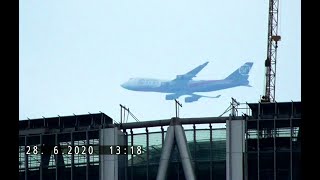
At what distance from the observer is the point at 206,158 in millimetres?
137125

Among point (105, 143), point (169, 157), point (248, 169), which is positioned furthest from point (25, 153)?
point (248, 169)

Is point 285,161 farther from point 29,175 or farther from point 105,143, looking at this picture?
point 29,175

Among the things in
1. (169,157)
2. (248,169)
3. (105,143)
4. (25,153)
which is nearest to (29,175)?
(25,153)

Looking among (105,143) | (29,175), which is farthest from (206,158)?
(29,175)

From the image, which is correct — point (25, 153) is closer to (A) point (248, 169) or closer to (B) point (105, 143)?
(B) point (105, 143)

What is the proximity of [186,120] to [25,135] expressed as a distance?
928 inches

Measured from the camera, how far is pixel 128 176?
140 meters
